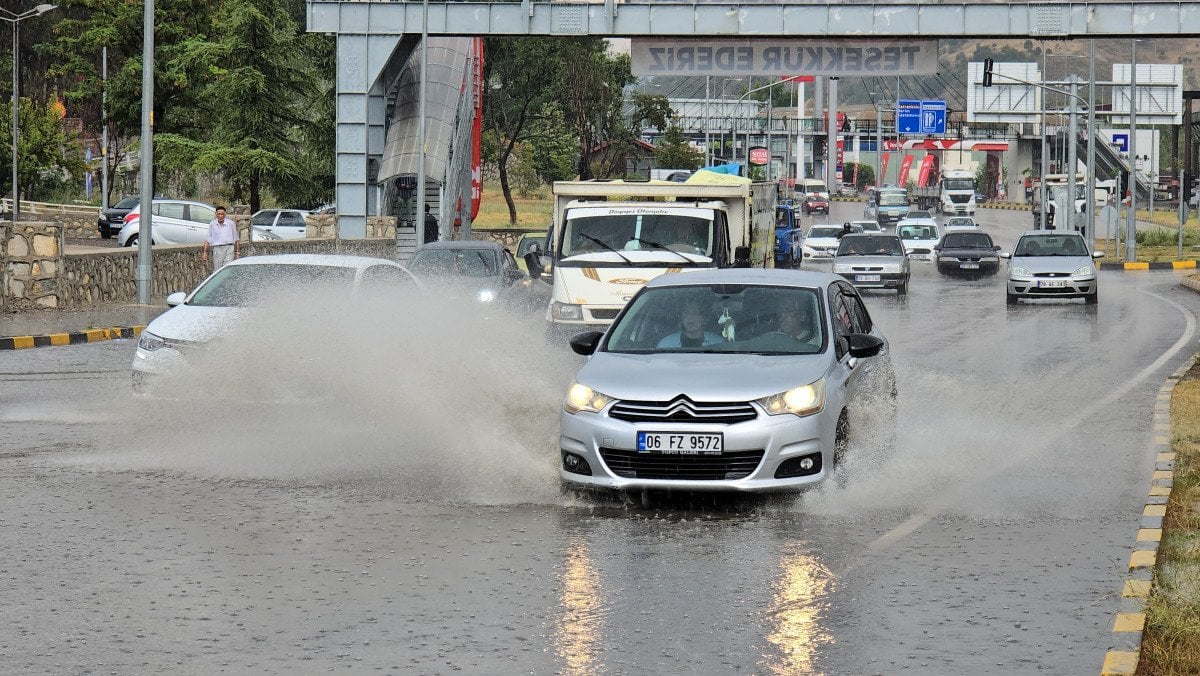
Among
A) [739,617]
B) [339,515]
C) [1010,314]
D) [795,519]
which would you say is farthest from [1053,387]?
[1010,314]

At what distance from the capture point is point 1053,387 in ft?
61.4

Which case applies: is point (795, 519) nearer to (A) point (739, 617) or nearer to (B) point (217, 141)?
(A) point (739, 617)

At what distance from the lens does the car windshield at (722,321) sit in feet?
38.3

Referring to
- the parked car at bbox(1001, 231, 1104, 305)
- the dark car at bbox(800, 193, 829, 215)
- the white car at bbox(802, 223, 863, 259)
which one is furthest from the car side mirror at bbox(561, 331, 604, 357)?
the dark car at bbox(800, 193, 829, 215)

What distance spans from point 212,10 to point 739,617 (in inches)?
2498

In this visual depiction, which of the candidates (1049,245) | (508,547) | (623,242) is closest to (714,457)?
(508,547)

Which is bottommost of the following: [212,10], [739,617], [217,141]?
[739,617]

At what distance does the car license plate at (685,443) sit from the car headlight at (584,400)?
1.40 feet

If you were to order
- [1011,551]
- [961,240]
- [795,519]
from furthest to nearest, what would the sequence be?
[961,240]
[795,519]
[1011,551]

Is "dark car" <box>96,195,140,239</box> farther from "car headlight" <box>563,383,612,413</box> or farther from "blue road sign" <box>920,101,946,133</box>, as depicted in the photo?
"blue road sign" <box>920,101,946,133</box>

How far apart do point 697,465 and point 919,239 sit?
5223 centimetres

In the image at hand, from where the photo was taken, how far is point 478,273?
28.3 m

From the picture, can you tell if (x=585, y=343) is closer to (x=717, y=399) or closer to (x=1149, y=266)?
(x=717, y=399)

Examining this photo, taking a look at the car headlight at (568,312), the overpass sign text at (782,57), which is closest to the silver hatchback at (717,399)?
the car headlight at (568,312)
